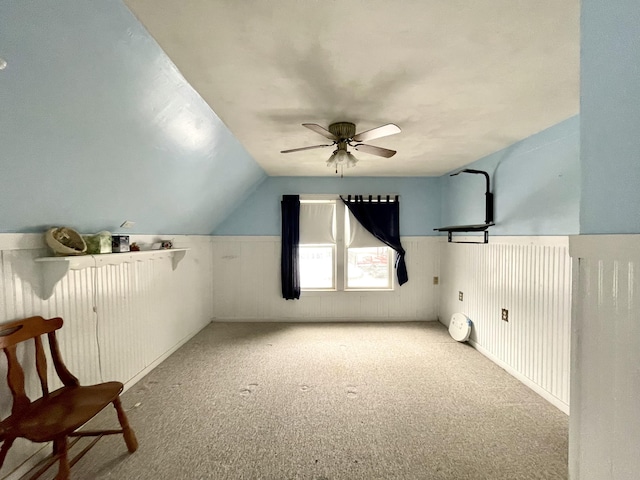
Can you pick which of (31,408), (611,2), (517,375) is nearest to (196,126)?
(31,408)

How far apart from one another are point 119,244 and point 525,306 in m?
3.54

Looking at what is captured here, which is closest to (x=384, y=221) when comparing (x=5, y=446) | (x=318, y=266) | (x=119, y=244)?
(x=318, y=266)

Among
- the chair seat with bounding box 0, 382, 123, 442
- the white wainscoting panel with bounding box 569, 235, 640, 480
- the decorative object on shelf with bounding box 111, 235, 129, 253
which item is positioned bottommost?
the chair seat with bounding box 0, 382, 123, 442

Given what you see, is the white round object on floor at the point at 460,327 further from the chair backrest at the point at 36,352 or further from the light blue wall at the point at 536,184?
the chair backrest at the point at 36,352

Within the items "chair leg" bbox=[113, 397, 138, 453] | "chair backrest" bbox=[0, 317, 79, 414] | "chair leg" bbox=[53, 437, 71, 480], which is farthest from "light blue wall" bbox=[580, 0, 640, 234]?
"chair backrest" bbox=[0, 317, 79, 414]

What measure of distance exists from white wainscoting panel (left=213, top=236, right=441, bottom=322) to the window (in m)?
0.19

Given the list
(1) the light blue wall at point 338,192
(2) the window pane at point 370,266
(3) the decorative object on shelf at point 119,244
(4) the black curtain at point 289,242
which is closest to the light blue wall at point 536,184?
(1) the light blue wall at point 338,192

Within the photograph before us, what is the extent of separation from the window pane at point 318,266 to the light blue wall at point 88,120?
7.40 feet

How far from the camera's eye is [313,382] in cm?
246

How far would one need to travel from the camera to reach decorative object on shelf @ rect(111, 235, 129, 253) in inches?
81.9

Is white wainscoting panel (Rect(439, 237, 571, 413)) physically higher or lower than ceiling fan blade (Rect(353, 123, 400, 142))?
lower

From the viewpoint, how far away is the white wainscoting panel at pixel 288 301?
4.16m

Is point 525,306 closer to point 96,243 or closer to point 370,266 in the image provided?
point 370,266

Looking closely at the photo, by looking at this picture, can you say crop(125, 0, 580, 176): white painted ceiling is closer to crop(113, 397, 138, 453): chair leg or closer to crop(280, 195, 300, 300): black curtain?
crop(280, 195, 300, 300): black curtain
